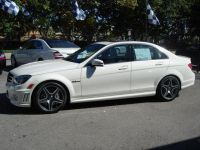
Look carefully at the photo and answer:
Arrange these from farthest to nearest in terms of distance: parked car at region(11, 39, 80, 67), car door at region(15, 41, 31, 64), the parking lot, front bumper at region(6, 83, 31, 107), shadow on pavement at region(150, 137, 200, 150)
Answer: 1. car door at region(15, 41, 31, 64)
2. parked car at region(11, 39, 80, 67)
3. front bumper at region(6, 83, 31, 107)
4. the parking lot
5. shadow on pavement at region(150, 137, 200, 150)

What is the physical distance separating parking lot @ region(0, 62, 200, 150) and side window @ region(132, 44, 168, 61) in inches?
41.2

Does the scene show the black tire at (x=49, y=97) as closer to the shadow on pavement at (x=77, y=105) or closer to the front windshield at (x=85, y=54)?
the shadow on pavement at (x=77, y=105)

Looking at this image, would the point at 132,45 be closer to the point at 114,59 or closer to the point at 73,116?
the point at 114,59

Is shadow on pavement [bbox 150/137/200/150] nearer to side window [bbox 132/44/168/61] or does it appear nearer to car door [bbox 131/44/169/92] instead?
car door [bbox 131/44/169/92]

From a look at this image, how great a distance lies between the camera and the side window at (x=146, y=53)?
9.38 metres

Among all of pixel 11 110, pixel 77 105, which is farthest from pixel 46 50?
pixel 11 110

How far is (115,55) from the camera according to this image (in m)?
9.16

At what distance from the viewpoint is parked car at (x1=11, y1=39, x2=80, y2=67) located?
49.4 feet

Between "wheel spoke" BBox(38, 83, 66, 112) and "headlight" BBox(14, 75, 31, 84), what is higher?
"headlight" BBox(14, 75, 31, 84)

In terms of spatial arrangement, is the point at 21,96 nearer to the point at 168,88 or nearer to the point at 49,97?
the point at 49,97

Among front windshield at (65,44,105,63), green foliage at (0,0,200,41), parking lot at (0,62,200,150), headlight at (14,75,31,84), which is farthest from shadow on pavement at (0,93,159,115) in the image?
green foliage at (0,0,200,41)

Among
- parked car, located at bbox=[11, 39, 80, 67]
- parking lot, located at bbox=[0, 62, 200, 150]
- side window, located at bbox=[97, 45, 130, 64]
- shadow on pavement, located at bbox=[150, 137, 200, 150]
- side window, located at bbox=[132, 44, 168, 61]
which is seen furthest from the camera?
parked car, located at bbox=[11, 39, 80, 67]

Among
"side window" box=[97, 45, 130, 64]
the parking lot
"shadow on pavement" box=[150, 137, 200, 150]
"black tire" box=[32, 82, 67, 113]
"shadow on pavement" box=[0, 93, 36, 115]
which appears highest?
"side window" box=[97, 45, 130, 64]

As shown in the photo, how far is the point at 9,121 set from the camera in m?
7.73
